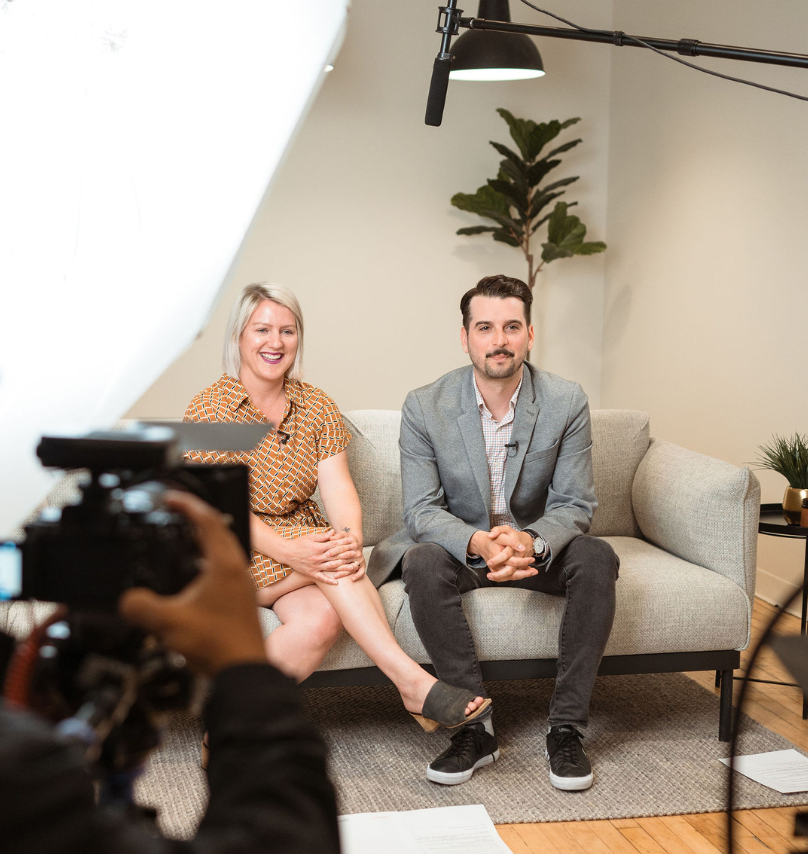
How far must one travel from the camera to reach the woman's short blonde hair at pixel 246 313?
7.35ft

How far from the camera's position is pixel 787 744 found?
85.0 inches

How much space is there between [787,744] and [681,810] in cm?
46

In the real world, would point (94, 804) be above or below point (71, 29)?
below

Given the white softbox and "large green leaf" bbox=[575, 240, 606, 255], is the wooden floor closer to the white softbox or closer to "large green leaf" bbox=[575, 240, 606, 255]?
the white softbox

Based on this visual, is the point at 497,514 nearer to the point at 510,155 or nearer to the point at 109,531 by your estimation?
the point at 109,531

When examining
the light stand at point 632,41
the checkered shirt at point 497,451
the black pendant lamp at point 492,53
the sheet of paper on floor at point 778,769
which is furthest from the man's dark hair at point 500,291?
the black pendant lamp at point 492,53

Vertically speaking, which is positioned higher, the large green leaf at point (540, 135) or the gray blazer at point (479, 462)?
the large green leaf at point (540, 135)

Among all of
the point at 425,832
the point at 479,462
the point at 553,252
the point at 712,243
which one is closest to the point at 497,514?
the point at 479,462

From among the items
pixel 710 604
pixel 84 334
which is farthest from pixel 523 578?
pixel 84 334

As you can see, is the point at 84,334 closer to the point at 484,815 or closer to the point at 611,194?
the point at 484,815

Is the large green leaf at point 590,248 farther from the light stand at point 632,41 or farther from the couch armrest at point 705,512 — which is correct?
the light stand at point 632,41

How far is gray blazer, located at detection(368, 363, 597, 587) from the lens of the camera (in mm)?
2260

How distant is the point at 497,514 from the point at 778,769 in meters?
0.86

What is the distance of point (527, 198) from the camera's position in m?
4.67
